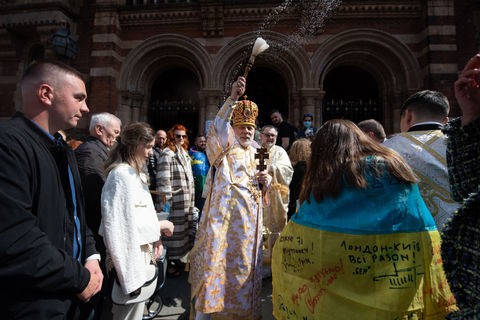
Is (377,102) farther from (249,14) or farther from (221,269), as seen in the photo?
(221,269)

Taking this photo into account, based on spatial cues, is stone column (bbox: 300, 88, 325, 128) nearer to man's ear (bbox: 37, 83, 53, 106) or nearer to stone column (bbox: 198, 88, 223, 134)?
stone column (bbox: 198, 88, 223, 134)

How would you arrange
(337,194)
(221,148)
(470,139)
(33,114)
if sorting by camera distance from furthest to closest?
(221,148) → (337,194) → (33,114) → (470,139)

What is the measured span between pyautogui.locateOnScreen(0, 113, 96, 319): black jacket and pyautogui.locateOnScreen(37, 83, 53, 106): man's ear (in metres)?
0.13

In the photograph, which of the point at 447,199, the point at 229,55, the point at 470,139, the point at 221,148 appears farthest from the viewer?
the point at 229,55

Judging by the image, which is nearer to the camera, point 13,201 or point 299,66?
point 13,201

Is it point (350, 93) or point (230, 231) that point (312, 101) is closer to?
point (350, 93)

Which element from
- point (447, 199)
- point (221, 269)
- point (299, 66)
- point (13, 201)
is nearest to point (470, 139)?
point (447, 199)

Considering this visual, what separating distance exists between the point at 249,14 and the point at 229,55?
1.38 m

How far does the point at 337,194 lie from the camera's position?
1461 millimetres

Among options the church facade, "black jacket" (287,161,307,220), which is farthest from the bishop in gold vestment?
the church facade

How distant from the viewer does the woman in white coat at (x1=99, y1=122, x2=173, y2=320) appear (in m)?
1.89

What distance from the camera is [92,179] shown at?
255 centimetres

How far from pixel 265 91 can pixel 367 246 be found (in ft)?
32.8

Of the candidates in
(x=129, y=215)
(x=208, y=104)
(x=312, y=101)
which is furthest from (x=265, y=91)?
(x=129, y=215)
